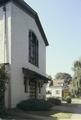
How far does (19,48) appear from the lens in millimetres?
27234

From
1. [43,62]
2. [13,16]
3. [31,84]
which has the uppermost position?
[13,16]

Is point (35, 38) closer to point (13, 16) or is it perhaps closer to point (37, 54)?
point (37, 54)

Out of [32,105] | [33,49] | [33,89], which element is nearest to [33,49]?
[33,49]

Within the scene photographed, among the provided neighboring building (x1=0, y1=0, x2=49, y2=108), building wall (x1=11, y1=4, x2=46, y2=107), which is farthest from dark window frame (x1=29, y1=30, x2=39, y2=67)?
building wall (x1=11, y1=4, x2=46, y2=107)

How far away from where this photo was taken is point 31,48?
1231 inches

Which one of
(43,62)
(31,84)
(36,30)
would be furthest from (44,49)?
(31,84)

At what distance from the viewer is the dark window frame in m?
31.0

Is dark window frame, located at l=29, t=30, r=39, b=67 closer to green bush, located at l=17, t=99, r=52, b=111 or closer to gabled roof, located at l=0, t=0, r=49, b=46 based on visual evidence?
gabled roof, located at l=0, t=0, r=49, b=46

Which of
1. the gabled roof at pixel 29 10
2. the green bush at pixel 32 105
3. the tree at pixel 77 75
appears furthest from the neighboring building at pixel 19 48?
the tree at pixel 77 75

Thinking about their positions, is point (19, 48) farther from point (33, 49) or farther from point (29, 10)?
point (33, 49)

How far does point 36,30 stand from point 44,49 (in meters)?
4.59

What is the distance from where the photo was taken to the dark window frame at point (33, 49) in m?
31.0

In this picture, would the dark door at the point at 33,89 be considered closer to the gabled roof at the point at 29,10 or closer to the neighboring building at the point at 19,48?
the neighboring building at the point at 19,48

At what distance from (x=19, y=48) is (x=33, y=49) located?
5161mm
